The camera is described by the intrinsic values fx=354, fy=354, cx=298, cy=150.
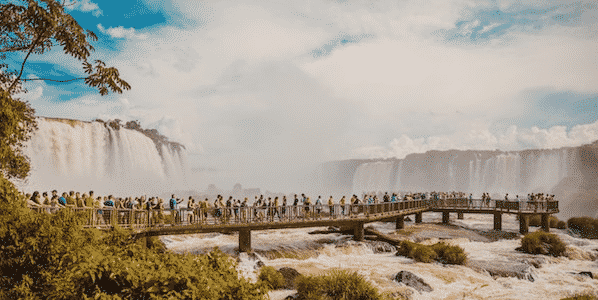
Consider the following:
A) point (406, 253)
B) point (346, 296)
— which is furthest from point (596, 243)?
point (346, 296)

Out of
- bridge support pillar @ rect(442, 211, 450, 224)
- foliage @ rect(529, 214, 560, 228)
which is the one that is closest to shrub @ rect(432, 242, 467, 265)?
bridge support pillar @ rect(442, 211, 450, 224)

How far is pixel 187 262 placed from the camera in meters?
5.31

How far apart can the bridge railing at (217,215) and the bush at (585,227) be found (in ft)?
84.6

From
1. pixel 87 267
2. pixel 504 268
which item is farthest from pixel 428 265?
pixel 87 267

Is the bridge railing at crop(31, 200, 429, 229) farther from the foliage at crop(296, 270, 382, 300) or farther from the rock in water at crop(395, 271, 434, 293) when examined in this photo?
the foliage at crop(296, 270, 382, 300)

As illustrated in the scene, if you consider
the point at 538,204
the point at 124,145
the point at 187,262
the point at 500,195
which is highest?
the point at 124,145

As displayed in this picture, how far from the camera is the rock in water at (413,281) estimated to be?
14719 mm

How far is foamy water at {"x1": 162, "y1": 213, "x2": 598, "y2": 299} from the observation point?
50.0ft

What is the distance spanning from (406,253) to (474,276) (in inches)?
178

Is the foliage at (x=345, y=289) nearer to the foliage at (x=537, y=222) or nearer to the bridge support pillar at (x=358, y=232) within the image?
the bridge support pillar at (x=358, y=232)

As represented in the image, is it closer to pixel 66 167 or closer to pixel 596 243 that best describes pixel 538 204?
pixel 596 243

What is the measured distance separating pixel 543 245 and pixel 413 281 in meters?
14.2

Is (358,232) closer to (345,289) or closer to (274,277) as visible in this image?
(274,277)

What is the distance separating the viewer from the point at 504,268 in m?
18.9
